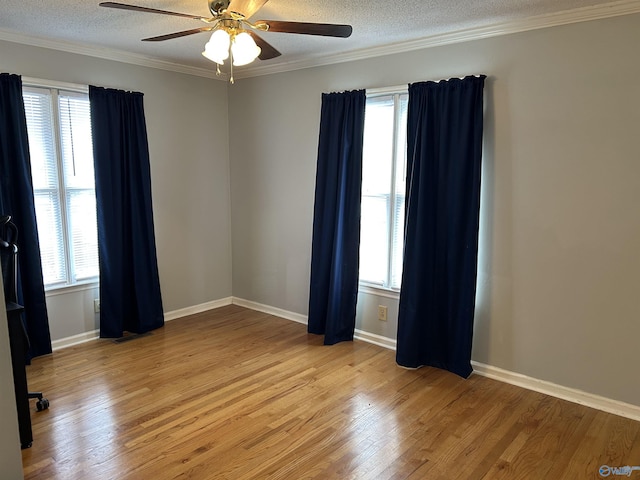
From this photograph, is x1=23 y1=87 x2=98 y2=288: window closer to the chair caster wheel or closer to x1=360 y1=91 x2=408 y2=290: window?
the chair caster wheel

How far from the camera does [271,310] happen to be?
15.9 ft

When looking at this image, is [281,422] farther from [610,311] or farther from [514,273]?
[610,311]

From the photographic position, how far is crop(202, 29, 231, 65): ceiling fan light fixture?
2.29m

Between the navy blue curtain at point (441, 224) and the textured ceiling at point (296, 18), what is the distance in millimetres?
427

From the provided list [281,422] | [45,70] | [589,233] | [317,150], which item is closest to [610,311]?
[589,233]

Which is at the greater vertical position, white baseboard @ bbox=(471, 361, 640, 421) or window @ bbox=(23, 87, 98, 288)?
window @ bbox=(23, 87, 98, 288)

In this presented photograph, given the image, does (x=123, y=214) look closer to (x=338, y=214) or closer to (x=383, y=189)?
(x=338, y=214)

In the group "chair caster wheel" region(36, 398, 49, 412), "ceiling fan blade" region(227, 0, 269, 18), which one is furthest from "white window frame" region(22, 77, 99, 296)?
"ceiling fan blade" region(227, 0, 269, 18)

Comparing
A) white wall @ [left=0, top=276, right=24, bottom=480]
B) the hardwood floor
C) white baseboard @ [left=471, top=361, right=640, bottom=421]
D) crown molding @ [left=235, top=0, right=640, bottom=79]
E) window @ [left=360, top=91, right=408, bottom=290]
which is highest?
crown molding @ [left=235, top=0, right=640, bottom=79]

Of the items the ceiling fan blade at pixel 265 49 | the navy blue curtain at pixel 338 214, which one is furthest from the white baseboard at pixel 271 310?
the ceiling fan blade at pixel 265 49

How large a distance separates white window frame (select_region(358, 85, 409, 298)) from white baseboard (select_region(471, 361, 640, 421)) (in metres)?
0.90

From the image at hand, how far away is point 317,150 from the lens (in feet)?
13.8

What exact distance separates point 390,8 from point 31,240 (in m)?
3.04

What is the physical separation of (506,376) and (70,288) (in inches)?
139
